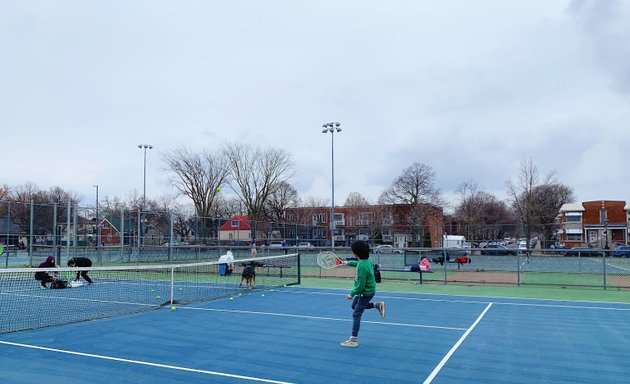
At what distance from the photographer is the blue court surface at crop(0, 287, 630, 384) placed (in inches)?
284

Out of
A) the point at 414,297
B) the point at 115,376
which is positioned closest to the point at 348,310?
the point at 414,297

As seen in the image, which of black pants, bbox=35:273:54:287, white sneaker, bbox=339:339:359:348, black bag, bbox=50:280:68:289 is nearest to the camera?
white sneaker, bbox=339:339:359:348

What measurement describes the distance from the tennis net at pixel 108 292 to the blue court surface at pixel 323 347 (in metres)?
1.14

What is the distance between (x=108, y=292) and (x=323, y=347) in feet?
36.2

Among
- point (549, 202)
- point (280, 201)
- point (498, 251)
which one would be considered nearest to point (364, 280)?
point (498, 251)

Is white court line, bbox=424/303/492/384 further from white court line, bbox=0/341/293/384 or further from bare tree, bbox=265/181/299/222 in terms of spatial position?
bare tree, bbox=265/181/299/222

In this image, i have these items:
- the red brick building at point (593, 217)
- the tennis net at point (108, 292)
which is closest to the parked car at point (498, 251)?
the tennis net at point (108, 292)

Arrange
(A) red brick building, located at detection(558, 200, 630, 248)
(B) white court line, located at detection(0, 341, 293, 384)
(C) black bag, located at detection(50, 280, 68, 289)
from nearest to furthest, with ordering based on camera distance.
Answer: (B) white court line, located at detection(0, 341, 293, 384), (C) black bag, located at detection(50, 280, 68, 289), (A) red brick building, located at detection(558, 200, 630, 248)

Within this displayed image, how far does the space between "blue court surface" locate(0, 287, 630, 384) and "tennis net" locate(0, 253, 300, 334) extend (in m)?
1.14

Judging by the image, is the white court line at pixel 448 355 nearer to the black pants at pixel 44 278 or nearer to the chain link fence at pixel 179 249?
the chain link fence at pixel 179 249

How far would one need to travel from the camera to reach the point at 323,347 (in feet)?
29.6

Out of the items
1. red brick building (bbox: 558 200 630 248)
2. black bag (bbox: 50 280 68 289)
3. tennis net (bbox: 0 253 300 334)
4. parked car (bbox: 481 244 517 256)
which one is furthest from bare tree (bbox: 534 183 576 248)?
black bag (bbox: 50 280 68 289)

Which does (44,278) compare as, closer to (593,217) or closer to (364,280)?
(364,280)

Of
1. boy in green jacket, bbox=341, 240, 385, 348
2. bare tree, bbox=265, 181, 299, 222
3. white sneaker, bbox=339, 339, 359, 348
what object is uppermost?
bare tree, bbox=265, 181, 299, 222
